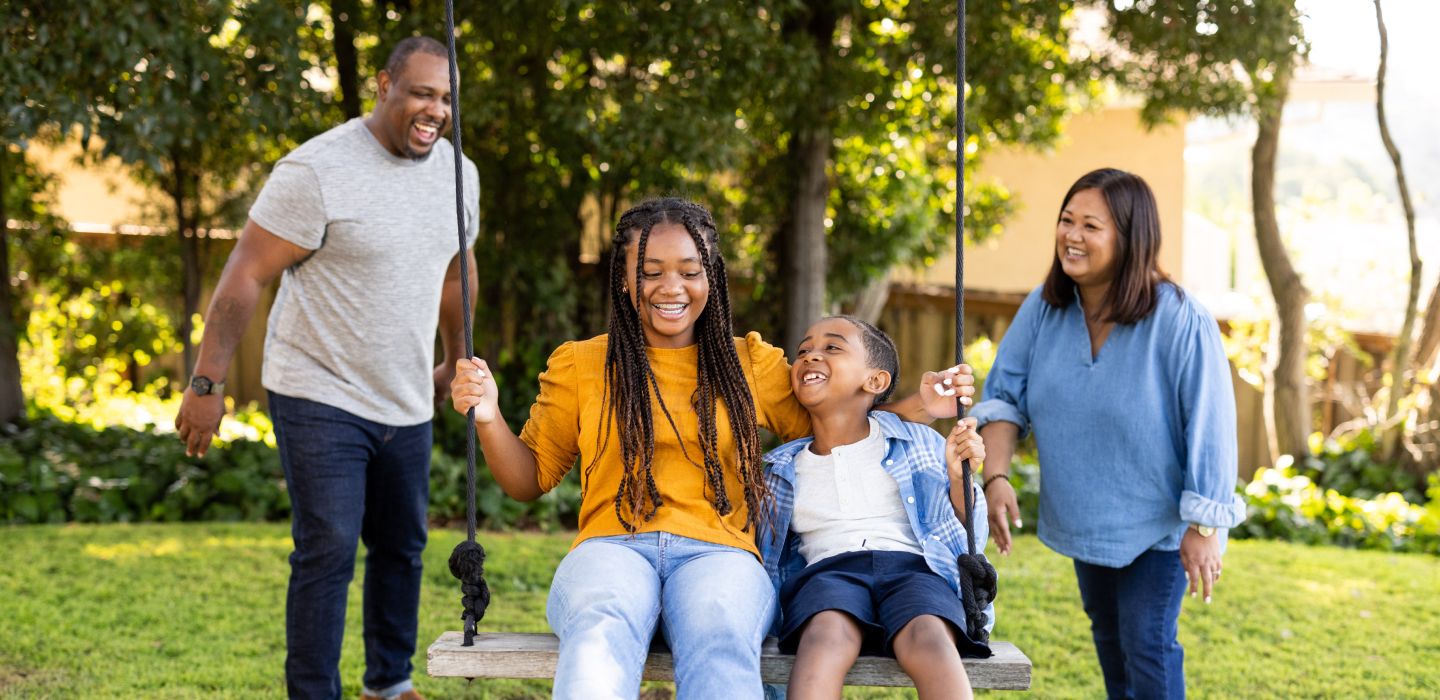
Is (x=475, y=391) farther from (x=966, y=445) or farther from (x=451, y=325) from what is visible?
(x=451, y=325)

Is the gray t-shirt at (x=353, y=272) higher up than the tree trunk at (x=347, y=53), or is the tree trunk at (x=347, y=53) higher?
the tree trunk at (x=347, y=53)

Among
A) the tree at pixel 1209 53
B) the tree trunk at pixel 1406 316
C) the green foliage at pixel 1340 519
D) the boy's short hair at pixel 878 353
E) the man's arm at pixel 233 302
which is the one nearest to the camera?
the boy's short hair at pixel 878 353

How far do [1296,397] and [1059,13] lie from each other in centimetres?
325

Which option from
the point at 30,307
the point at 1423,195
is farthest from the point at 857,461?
the point at 30,307

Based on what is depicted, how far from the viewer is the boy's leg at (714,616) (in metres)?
2.42

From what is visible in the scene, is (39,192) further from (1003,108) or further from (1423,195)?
(1423,195)

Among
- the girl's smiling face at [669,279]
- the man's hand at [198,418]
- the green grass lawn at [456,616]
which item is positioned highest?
the girl's smiling face at [669,279]

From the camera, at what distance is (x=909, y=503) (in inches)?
111

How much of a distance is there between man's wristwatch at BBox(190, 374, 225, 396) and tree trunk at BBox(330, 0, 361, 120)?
3.87 metres

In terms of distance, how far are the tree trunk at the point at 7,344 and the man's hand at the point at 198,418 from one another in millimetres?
5264

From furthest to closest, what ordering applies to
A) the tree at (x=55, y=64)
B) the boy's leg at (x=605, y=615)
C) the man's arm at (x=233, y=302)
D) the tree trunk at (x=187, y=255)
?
the tree trunk at (x=187, y=255)
the tree at (x=55, y=64)
the man's arm at (x=233, y=302)
the boy's leg at (x=605, y=615)

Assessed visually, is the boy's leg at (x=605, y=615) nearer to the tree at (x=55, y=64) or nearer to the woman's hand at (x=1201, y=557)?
the woman's hand at (x=1201, y=557)

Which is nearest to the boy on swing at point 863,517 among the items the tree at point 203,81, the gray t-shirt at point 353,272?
the gray t-shirt at point 353,272

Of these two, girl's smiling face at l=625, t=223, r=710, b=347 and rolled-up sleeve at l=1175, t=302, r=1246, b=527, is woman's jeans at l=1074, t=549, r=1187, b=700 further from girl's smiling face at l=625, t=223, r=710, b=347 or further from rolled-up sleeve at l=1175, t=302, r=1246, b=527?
girl's smiling face at l=625, t=223, r=710, b=347
